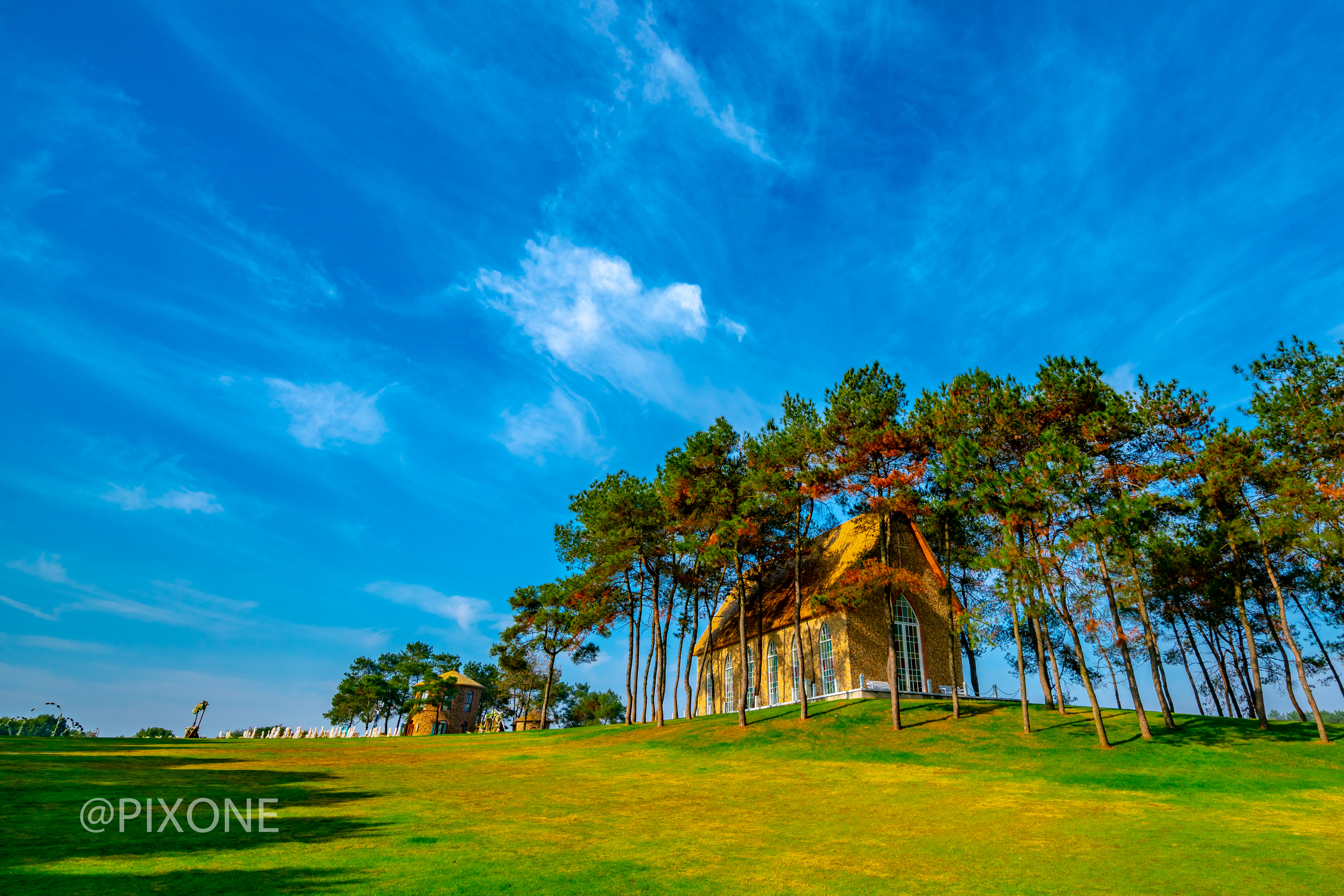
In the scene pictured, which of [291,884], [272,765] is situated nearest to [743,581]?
[272,765]

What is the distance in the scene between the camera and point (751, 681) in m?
46.3

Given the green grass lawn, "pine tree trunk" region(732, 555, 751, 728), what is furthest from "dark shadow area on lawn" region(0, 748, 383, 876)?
"pine tree trunk" region(732, 555, 751, 728)

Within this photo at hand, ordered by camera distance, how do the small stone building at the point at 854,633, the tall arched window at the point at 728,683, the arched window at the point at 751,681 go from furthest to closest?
the tall arched window at the point at 728,683 → the arched window at the point at 751,681 → the small stone building at the point at 854,633

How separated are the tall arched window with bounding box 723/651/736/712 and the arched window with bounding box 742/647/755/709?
4.15 feet

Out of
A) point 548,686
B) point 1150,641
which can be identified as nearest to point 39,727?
point 548,686

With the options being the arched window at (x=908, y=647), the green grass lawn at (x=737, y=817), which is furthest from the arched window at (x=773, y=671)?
the green grass lawn at (x=737, y=817)

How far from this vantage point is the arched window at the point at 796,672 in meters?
40.0

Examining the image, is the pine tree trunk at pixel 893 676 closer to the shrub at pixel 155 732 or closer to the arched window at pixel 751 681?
the arched window at pixel 751 681

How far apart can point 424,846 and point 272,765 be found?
697 inches

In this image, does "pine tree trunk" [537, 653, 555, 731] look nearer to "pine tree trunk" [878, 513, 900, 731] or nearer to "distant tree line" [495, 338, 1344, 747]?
"distant tree line" [495, 338, 1344, 747]

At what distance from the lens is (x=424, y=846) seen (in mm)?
10578

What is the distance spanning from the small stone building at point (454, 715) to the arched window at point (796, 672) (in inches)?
1664

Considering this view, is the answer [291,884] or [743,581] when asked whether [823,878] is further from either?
[743,581]

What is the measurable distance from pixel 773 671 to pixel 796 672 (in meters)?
2.55
